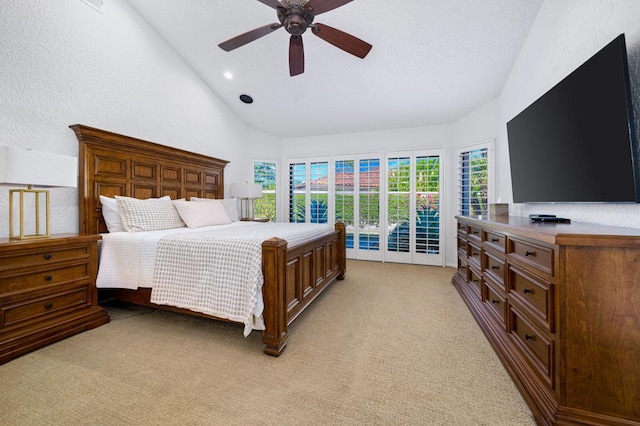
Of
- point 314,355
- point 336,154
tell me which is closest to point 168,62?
point 336,154

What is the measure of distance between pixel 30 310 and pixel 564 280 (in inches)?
134

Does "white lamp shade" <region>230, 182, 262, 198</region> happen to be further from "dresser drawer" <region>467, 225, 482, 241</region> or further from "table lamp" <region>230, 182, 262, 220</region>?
"dresser drawer" <region>467, 225, 482, 241</region>

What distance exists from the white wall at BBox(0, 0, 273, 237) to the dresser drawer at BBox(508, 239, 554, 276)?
12.9 feet

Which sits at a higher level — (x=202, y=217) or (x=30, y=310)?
(x=202, y=217)

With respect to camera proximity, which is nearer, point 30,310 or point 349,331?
point 30,310

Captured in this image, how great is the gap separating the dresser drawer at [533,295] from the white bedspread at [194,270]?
1.64m

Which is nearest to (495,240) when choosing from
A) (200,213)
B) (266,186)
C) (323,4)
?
(323,4)

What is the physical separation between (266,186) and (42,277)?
3.82m

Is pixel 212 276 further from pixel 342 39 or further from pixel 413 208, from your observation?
pixel 413 208

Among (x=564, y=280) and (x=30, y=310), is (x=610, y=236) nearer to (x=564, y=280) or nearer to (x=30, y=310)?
(x=564, y=280)

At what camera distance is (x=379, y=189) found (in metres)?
5.02

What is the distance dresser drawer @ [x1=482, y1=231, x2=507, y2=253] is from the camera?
1.89 metres

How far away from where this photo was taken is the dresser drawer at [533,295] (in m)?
1.31

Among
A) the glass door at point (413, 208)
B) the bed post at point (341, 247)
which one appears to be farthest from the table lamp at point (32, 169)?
the glass door at point (413, 208)
